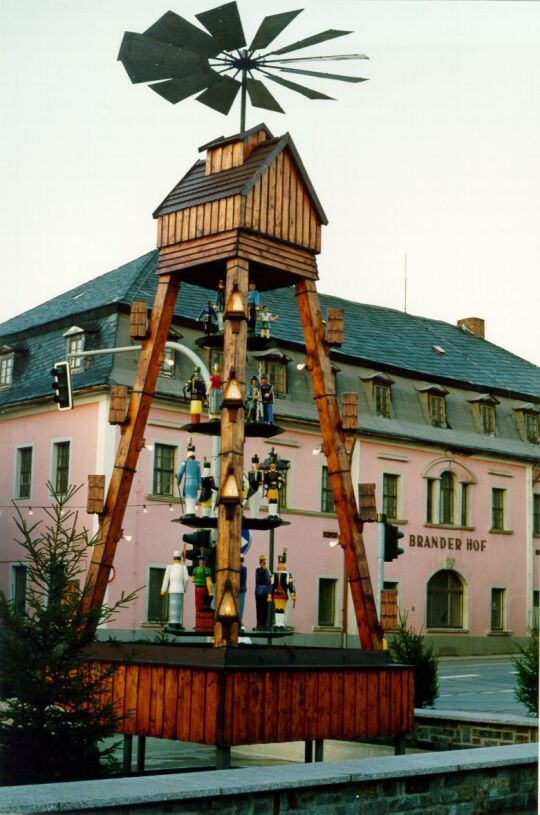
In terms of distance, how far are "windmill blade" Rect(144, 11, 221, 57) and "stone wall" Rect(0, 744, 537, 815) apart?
6212 mm

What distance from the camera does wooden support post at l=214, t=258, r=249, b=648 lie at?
9.95m

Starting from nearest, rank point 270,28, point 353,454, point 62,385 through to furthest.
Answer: point 270,28
point 62,385
point 353,454

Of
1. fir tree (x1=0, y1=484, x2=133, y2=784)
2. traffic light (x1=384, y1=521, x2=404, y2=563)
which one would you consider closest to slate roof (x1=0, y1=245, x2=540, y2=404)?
traffic light (x1=384, y1=521, x2=404, y2=563)

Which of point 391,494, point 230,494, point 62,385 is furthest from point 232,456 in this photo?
point 391,494

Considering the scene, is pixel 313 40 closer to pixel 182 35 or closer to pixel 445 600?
pixel 182 35

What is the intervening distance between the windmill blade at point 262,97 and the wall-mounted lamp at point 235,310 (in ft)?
7.06

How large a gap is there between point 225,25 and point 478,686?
1675 cm

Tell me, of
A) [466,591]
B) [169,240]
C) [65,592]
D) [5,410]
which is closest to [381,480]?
[466,591]

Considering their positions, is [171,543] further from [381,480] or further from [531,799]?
[531,799]

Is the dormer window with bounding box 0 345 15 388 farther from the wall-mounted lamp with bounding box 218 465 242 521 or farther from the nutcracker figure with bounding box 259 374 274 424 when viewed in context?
the wall-mounted lamp with bounding box 218 465 242 521

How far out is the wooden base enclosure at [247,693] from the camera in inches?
375

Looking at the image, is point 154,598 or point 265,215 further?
point 154,598

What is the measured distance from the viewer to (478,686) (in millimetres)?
24172

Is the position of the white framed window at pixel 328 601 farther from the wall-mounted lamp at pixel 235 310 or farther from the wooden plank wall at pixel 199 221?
the wall-mounted lamp at pixel 235 310
